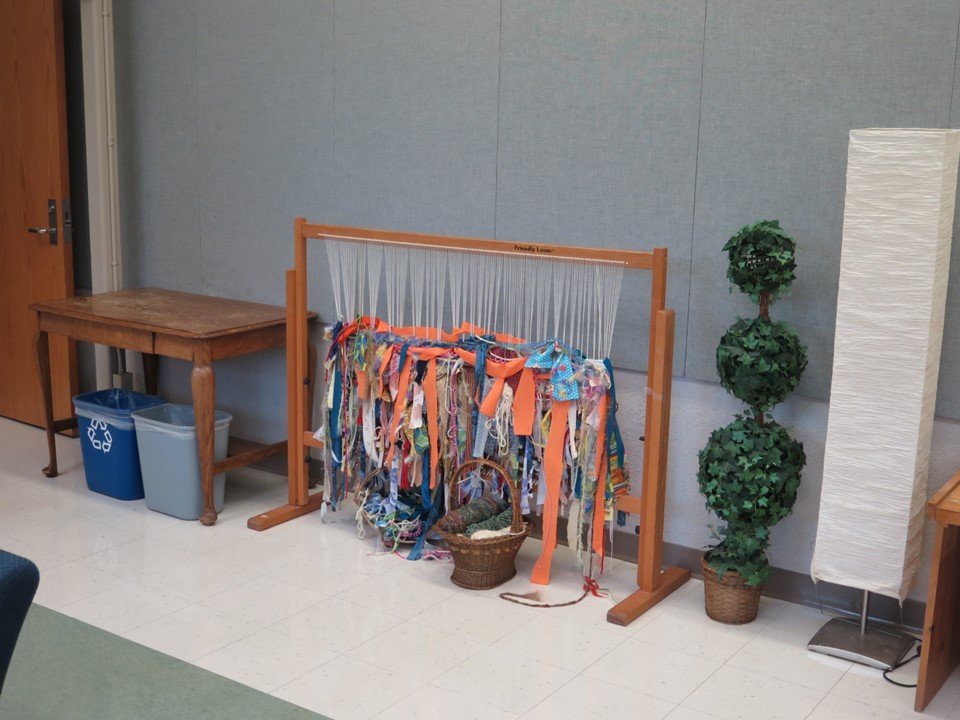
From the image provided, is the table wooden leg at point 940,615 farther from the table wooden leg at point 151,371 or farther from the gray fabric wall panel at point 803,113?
the table wooden leg at point 151,371

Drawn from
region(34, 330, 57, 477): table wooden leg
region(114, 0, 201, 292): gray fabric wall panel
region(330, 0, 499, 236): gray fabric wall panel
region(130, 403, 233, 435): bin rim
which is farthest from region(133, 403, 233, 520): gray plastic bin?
region(330, 0, 499, 236): gray fabric wall panel

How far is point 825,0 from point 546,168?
107 cm

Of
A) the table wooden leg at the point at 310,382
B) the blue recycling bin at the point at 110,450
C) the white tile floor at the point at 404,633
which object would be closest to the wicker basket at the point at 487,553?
the white tile floor at the point at 404,633

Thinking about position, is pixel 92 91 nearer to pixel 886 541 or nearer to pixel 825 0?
pixel 825 0

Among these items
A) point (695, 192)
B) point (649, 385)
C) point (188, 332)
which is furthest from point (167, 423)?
point (695, 192)

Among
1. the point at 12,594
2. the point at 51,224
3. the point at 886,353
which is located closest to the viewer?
the point at 12,594

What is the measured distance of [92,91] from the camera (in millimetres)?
4863

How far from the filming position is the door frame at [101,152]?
4.84 m

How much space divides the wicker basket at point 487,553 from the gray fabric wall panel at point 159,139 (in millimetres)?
1986

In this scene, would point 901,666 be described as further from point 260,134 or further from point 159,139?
point 159,139

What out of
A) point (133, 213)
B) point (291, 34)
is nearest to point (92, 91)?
point (133, 213)

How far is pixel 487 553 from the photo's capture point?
11.7 ft

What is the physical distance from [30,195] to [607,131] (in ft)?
9.63

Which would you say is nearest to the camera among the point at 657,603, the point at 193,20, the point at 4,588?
the point at 4,588
